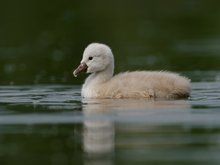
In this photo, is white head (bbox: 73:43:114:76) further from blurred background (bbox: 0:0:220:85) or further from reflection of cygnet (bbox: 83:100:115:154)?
blurred background (bbox: 0:0:220:85)

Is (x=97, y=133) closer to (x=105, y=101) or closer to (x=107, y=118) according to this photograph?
(x=107, y=118)

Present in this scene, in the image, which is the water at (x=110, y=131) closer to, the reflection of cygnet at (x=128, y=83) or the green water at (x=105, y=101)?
the green water at (x=105, y=101)

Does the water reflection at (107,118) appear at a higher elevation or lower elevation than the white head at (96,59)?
lower

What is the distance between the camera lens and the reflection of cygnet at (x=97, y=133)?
39.1ft

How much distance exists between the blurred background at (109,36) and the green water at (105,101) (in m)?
0.03

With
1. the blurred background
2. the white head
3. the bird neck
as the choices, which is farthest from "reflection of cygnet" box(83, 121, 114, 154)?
the blurred background

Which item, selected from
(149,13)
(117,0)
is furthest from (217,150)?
(117,0)

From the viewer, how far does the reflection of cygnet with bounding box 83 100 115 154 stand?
11.9 metres

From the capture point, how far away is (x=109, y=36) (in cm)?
3056

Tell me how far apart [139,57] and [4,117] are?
429 inches

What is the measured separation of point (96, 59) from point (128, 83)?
1.07 m

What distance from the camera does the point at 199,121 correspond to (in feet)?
43.8

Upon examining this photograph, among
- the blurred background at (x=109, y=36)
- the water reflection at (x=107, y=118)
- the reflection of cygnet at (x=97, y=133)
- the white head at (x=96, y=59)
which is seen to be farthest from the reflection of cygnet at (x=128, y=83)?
the blurred background at (x=109, y=36)

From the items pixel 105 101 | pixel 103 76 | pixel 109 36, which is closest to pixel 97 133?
pixel 105 101
